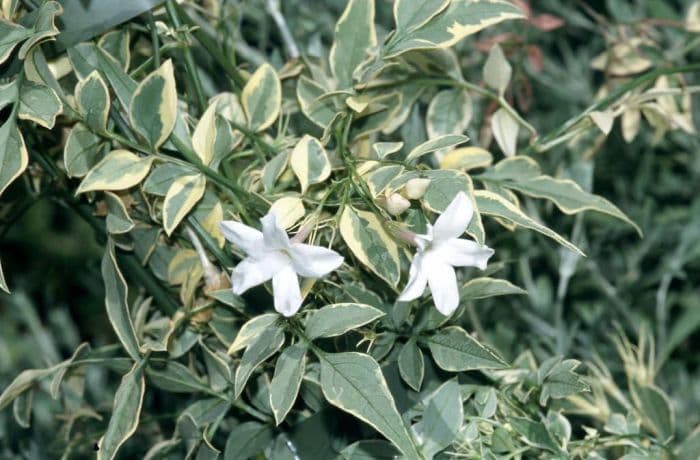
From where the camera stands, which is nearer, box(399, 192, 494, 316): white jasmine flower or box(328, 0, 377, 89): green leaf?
box(399, 192, 494, 316): white jasmine flower

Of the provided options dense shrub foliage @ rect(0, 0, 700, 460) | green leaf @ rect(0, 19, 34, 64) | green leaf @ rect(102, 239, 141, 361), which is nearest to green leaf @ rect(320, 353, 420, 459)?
dense shrub foliage @ rect(0, 0, 700, 460)

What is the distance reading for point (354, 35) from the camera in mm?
545

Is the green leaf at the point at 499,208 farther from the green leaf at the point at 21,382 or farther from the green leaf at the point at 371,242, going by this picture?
the green leaf at the point at 21,382

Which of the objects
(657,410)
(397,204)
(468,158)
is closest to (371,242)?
(397,204)

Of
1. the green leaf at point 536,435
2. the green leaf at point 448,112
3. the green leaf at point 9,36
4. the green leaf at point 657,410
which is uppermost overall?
the green leaf at point 9,36

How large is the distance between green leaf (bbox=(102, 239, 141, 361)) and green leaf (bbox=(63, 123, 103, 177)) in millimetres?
39

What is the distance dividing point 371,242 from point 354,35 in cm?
15

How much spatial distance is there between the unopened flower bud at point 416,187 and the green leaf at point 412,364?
87 mm

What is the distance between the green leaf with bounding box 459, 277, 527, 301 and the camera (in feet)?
1.59

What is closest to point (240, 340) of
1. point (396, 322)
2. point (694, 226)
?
point (396, 322)

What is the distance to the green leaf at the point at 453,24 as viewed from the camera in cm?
48

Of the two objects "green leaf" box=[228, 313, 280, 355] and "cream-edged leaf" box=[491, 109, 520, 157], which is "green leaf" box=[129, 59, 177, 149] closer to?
"green leaf" box=[228, 313, 280, 355]

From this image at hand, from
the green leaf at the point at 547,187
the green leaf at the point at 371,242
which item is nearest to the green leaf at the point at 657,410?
the green leaf at the point at 547,187

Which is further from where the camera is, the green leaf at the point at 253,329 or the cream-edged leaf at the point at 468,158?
the cream-edged leaf at the point at 468,158
